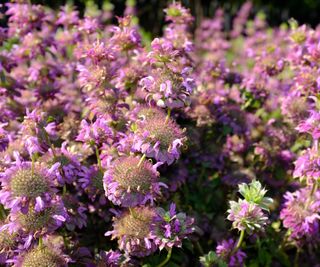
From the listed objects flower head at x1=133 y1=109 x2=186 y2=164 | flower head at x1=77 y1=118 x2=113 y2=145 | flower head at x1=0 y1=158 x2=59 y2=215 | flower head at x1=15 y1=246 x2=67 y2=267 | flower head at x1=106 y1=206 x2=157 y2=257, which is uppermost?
flower head at x1=133 y1=109 x2=186 y2=164

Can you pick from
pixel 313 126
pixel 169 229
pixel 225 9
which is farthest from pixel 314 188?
pixel 225 9

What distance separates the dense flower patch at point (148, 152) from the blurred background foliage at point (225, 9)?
295cm

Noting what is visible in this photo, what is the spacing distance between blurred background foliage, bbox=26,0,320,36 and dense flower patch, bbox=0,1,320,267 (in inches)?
116

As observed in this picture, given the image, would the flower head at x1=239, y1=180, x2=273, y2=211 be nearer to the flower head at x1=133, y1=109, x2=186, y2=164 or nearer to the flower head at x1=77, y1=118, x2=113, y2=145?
the flower head at x1=133, y1=109, x2=186, y2=164

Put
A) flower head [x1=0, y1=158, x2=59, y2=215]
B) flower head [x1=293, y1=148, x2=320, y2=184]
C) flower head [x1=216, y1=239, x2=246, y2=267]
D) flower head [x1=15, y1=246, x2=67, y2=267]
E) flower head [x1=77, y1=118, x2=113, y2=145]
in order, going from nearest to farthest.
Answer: flower head [x1=0, y1=158, x2=59, y2=215]
flower head [x1=15, y1=246, x2=67, y2=267]
flower head [x1=77, y1=118, x2=113, y2=145]
flower head [x1=293, y1=148, x2=320, y2=184]
flower head [x1=216, y1=239, x2=246, y2=267]

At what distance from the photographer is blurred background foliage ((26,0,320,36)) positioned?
734cm

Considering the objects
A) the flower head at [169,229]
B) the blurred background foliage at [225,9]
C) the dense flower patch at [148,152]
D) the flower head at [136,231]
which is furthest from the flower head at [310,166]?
the blurred background foliage at [225,9]

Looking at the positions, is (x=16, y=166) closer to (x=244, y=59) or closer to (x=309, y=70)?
(x=309, y=70)

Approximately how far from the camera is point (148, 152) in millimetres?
1847

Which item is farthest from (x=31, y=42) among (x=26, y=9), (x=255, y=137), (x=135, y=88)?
(x=255, y=137)

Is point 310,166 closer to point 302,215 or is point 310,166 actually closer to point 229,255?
point 302,215

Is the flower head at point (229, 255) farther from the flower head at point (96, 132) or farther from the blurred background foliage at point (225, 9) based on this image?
the blurred background foliage at point (225, 9)

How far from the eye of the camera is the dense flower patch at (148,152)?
6.16ft

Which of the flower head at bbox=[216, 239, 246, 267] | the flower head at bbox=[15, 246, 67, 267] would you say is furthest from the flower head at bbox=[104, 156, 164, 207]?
the flower head at bbox=[216, 239, 246, 267]
